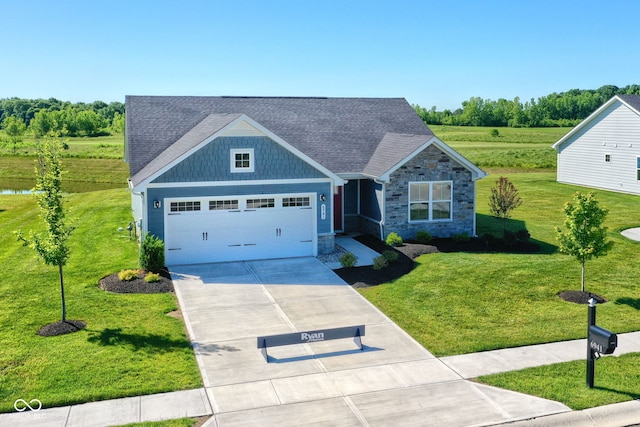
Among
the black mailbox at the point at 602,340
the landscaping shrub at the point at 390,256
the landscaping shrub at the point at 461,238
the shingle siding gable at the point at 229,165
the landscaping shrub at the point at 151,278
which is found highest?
the shingle siding gable at the point at 229,165

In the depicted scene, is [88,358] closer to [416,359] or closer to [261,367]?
[261,367]

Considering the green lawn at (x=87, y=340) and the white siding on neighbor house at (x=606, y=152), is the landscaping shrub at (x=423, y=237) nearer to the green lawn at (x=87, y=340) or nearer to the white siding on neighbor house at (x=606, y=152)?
the green lawn at (x=87, y=340)

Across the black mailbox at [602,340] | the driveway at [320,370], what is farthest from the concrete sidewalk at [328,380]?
the black mailbox at [602,340]

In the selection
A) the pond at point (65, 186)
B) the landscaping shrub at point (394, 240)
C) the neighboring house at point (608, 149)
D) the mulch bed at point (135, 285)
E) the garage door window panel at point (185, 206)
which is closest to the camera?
the mulch bed at point (135, 285)

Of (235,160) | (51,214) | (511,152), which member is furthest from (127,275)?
(511,152)

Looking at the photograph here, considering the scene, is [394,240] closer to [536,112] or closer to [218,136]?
[218,136]

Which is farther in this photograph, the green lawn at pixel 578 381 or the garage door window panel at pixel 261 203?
the garage door window panel at pixel 261 203
